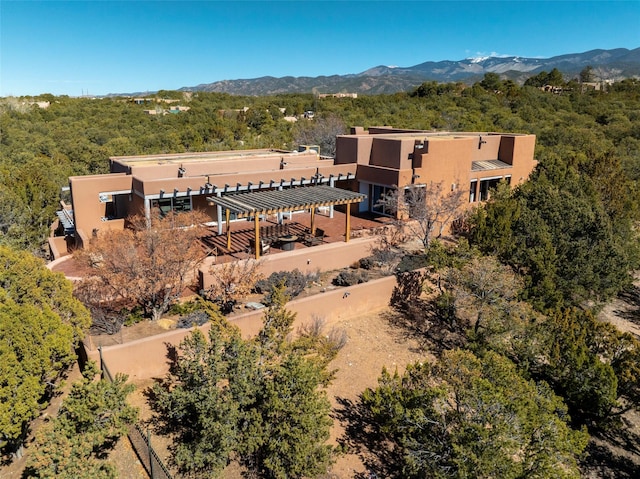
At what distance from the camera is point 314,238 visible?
2317cm

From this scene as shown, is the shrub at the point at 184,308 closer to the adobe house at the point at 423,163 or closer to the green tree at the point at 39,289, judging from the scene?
the green tree at the point at 39,289

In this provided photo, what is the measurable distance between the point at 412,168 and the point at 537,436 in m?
20.7

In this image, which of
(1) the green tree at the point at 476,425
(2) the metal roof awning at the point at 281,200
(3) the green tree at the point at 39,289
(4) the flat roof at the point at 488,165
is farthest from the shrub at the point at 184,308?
(4) the flat roof at the point at 488,165

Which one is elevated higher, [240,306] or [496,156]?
[496,156]

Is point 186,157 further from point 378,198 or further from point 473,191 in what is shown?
point 473,191

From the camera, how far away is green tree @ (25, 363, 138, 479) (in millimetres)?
9125

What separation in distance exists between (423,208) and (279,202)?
712cm

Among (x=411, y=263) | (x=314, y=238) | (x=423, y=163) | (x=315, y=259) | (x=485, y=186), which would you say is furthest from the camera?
(x=485, y=186)

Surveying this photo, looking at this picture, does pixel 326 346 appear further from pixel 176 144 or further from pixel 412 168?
pixel 176 144

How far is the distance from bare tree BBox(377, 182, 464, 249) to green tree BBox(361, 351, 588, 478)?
39.1 feet

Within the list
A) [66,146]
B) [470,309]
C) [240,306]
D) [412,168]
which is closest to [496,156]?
[412,168]

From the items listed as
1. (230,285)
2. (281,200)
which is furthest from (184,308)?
(281,200)

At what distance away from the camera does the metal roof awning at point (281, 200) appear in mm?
20219

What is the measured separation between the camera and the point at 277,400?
33.4ft
